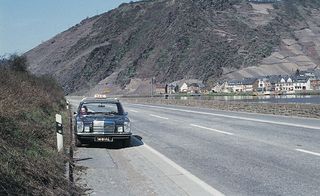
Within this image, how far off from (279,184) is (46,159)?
423 centimetres

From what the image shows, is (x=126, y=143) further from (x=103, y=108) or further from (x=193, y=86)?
(x=193, y=86)

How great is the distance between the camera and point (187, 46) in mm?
145000

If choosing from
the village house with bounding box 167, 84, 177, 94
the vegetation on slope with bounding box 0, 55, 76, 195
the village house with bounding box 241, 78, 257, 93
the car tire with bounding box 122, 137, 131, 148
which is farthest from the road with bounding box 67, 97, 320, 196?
the village house with bounding box 167, 84, 177, 94

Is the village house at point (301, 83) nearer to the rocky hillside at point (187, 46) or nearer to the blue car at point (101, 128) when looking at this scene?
the rocky hillside at point (187, 46)

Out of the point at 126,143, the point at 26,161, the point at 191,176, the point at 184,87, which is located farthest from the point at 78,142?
the point at 184,87

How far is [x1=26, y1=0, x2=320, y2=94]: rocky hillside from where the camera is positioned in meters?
137

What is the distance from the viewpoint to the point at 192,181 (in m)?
8.89

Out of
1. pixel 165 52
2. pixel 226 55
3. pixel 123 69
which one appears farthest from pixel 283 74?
pixel 123 69

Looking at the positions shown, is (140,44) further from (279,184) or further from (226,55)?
(279,184)

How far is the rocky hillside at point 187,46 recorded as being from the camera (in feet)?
450

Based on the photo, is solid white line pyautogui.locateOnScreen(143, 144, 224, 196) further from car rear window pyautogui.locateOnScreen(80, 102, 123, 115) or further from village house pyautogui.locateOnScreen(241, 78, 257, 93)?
village house pyautogui.locateOnScreen(241, 78, 257, 93)

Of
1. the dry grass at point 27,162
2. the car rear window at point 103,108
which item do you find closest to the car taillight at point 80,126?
the car rear window at point 103,108

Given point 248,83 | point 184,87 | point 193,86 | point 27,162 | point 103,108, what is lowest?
point 27,162

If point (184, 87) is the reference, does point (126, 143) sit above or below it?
below
